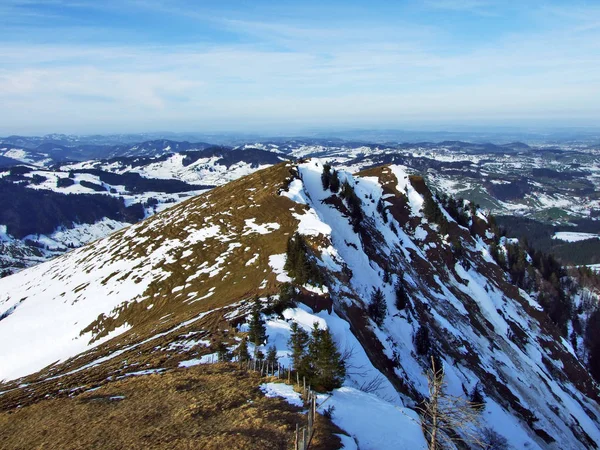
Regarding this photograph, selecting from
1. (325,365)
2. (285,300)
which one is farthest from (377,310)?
(325,365)

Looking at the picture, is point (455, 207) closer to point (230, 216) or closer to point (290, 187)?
point (290, 187)

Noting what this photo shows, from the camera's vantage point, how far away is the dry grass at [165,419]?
14.8m

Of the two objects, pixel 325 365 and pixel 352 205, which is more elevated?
pixel 352 205

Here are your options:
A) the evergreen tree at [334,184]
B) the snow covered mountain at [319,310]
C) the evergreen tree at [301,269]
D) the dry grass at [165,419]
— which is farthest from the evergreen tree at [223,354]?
the evergreen tree at [334,184]

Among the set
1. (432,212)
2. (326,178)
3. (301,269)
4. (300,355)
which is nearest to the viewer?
(300,355)

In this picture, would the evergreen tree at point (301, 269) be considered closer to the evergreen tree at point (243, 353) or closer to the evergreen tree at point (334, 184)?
the evergreen tree at point (243, 353)

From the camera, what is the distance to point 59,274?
7631cm

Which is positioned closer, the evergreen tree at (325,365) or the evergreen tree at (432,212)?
the evergreen tree at (325,365)

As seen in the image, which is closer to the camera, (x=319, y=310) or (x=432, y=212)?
A: (x=319, y=310)

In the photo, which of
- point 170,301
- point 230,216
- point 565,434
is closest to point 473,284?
point 565,434

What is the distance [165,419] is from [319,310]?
71.5 ft

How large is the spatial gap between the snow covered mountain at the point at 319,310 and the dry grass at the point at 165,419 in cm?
269

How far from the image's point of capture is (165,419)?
1673 cm

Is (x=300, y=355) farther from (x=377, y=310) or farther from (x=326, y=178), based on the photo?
(x=326, y=178)
